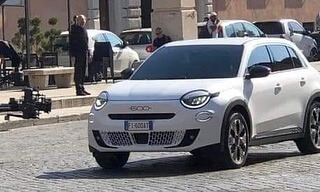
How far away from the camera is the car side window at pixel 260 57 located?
547 inches

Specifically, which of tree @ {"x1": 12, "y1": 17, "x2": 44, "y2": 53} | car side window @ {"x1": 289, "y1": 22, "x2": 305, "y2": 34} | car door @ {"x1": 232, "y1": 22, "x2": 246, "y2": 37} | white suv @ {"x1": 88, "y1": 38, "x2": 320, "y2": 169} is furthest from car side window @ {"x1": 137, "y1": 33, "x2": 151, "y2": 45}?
white suv @ {"x1": 88, "y1": 38, "x2": 320, "y2": 169}

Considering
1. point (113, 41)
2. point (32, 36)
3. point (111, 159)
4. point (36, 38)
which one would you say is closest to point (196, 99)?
point (111, 159)

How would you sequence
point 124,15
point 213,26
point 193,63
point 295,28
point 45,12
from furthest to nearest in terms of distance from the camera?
point 124,15, point 45,12, point 295,28, point 213,26, point 193,63

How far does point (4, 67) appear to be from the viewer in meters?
31.8

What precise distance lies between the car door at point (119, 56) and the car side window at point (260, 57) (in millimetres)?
19098

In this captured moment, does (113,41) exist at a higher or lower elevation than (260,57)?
lower

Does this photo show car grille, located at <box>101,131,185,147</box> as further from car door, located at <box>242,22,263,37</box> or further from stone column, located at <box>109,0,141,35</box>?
stone column, located at <box>109,0,141,35</box>

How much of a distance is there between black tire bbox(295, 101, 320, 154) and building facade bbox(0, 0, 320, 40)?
1115 inches

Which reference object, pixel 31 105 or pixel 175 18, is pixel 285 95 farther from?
pixel 175 18

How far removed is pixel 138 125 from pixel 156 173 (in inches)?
26.1

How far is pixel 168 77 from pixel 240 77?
2.94 ft

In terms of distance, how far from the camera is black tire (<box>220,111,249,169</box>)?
41.7 ft

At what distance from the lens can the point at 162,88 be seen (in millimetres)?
12938

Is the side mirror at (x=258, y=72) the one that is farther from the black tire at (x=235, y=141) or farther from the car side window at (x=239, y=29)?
the car side window at (x=239, y=29)
